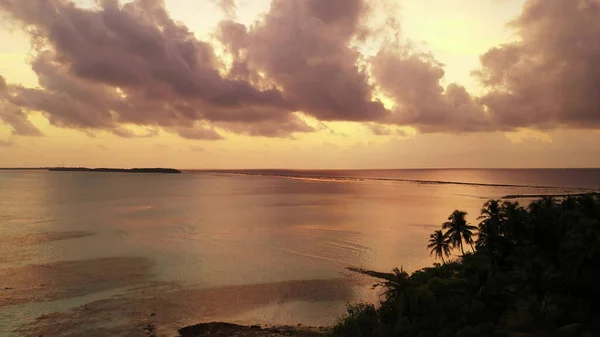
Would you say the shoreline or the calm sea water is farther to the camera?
the calm sea water

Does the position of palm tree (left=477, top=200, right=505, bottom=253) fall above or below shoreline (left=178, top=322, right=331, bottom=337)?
above

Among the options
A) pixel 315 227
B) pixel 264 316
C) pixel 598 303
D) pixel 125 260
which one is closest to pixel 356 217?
pixel 315 227

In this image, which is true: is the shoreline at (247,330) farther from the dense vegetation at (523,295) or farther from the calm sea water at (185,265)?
the dense vegetation at (523,295)

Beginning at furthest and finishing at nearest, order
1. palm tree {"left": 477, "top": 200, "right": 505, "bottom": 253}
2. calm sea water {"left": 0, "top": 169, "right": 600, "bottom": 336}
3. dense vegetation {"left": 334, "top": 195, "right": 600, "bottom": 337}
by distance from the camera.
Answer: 1. palm tree {"left": 477, "top": 200, "right": 505, "bottom": 253}
2. calm sea water {"left": 0, "top": 169, "right": 600, "bottom": 336}
3. dense vegetation {"left": 334, "top": 195, "right": 600, "bottom": 337}

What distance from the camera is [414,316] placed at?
33.9m

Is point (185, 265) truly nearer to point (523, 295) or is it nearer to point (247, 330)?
point (247, 330)

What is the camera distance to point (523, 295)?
33.3 m

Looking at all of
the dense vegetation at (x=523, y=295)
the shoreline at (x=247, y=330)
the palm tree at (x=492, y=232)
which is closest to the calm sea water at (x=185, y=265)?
the shoreline at (x=247, y=330)

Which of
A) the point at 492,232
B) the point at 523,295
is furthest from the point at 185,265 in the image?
the point at 523,295

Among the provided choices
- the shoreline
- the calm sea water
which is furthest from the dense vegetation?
the calm sea water

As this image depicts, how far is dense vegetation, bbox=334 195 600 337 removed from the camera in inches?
1155

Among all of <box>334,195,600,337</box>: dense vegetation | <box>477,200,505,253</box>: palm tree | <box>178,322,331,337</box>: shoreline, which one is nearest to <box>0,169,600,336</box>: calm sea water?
<box>178,322,331,337</box>: shoreline

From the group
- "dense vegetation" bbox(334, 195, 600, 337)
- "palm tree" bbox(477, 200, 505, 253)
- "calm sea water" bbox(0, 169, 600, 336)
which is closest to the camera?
"dense vegetation" bbox(334, 195, 600, 337)

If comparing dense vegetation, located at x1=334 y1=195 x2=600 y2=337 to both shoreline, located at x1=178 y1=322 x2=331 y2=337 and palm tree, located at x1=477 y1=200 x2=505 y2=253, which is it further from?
palm tree, located at x1=477 y1=200 x2=505 y2=253
